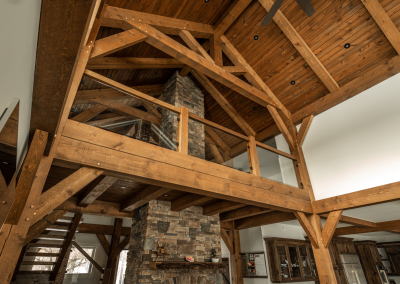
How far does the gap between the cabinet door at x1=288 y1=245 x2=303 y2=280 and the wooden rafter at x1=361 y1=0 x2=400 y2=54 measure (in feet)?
19.9

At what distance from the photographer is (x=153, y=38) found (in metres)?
4.43

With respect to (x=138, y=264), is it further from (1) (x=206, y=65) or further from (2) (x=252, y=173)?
(1) (x=206, y=65)

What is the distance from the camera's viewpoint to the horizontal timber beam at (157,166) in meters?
2.88

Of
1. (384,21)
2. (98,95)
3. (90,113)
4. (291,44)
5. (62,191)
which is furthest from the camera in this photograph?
(291,44)

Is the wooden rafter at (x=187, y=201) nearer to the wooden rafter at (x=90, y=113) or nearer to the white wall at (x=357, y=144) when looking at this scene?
the wooden rafter at (x=90, y=113)

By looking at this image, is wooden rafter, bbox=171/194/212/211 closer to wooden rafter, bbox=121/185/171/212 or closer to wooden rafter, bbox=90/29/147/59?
wooden rafter, bbox=121/185/171/212

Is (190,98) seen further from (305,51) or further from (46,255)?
(46,255)

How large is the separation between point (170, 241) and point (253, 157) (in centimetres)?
244

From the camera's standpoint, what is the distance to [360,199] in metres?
4.67

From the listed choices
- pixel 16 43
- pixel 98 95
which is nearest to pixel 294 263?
pixel 98 95

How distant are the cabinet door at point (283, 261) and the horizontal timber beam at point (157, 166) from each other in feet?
11.3

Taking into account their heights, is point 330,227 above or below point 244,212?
below

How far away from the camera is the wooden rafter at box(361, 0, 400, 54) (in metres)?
4.68

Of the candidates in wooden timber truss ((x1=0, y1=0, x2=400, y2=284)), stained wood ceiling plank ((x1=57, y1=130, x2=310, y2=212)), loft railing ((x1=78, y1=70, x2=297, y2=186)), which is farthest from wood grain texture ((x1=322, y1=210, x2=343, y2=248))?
loft railing ((x1=78, y1=70, x2=297, y2=186))
